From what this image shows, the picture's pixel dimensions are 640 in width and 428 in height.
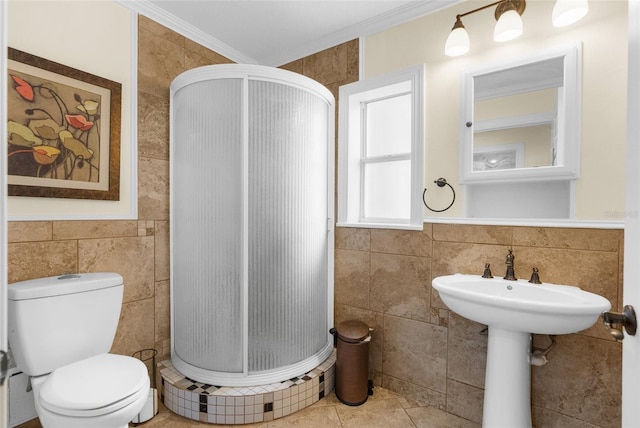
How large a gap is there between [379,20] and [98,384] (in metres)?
2.58

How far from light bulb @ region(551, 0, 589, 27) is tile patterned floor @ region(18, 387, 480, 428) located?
2136mm

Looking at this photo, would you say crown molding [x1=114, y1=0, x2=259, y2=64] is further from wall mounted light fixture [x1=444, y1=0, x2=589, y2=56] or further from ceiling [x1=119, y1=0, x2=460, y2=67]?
wall mounted light fixture [x1=444, y1=0, x2=589, y2=56]

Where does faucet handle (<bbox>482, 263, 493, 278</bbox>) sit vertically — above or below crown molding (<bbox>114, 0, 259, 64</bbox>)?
below

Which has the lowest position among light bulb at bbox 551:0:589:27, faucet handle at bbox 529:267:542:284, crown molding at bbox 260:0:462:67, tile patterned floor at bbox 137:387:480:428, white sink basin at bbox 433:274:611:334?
tile patterned floor at bbox 137:387:480:428

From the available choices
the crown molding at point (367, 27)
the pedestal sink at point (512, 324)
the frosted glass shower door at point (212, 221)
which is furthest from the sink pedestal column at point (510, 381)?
the crown molding at point (367, 27)

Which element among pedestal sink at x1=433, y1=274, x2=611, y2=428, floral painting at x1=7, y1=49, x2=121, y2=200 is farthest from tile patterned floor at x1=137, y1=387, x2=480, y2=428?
floral painting at x1=7, y1=49, x2=121, y2=200

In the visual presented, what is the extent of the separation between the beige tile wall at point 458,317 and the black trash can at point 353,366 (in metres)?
0.20

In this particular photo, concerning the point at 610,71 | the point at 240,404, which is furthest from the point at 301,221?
the point at 610,71

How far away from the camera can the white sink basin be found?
1.25 meters

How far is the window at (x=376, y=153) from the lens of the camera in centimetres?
225

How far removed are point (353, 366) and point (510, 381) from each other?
34.2 inches

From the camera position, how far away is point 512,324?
4.47ft

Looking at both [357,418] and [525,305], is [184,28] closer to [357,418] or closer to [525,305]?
[525,305]

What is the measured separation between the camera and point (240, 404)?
177 cm
